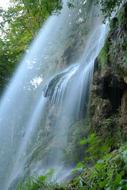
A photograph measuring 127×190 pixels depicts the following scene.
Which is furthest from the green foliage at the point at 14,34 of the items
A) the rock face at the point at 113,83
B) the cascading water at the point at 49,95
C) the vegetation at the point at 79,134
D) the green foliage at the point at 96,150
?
the green foliage at the point at 96,150

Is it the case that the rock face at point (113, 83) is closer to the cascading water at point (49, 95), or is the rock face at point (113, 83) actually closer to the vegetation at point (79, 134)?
the vegetation at point (79, 134)

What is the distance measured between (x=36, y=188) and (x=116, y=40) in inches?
160

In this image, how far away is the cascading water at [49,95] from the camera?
10305 millimetres

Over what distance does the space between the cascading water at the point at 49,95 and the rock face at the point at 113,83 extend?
1.24 meters

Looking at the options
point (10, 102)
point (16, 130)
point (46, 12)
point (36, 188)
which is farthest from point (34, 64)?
point (36, 188)

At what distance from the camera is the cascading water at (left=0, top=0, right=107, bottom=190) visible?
33.8 ft

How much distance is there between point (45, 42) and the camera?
2045 centimetres

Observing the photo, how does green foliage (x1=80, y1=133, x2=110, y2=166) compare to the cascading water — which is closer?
green foliage (x1=80, y1=133, x2=110, y2=166)

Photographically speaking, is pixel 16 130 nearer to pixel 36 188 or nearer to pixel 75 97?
pixel 75 97

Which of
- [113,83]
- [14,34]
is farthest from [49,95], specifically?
[14,34]

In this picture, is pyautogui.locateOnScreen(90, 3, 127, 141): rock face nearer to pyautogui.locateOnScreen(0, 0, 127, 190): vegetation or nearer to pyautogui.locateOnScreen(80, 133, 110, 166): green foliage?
pyautogui.locateOnScreen(0, 0, 127, 190): vegetation

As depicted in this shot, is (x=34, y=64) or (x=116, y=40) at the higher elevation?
(x=34, y=64)

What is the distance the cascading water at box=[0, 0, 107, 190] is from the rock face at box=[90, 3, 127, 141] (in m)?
1.24

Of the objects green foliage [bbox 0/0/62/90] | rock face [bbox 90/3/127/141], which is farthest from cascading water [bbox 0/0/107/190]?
rock face [bbox 90/3/127/141]
